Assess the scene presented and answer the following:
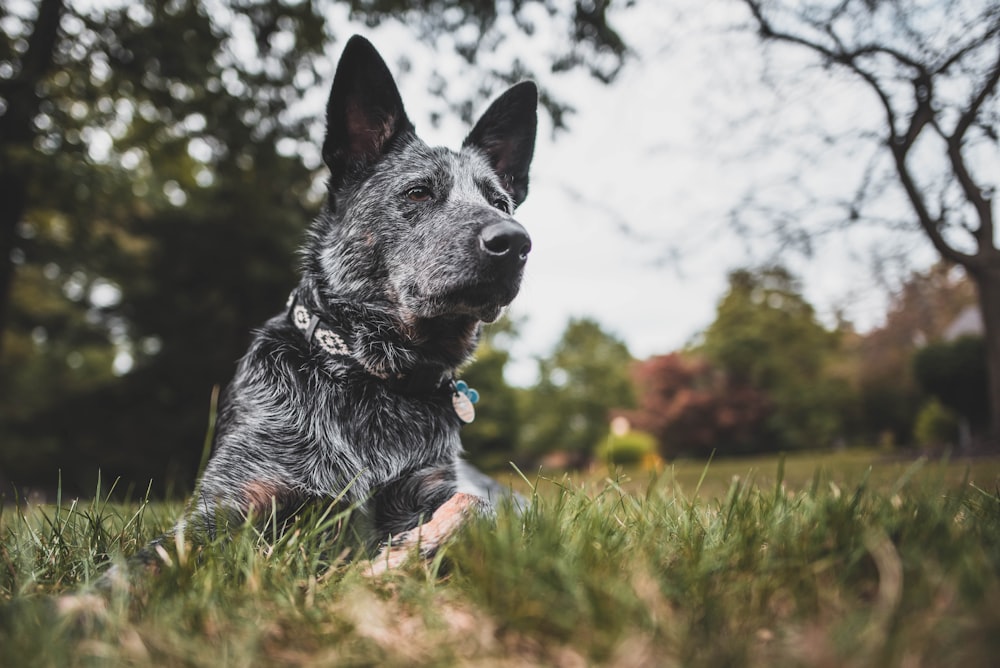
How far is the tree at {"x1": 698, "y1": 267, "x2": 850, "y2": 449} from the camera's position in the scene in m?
30.3

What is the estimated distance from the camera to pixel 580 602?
4.00 ft

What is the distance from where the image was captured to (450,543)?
1.73 metres

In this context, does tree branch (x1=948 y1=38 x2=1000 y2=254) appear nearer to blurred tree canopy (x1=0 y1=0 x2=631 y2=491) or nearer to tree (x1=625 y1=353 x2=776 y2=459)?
blurred tree canopy (x1=0 y1=0 x2=631 y2=491)

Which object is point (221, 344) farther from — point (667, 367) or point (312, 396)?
point (667, 367)

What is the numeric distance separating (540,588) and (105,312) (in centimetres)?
1766

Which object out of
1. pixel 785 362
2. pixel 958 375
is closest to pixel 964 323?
pixel 785 362

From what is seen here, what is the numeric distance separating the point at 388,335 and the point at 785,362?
114ft

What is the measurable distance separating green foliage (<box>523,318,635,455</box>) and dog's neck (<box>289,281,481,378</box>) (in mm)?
34461

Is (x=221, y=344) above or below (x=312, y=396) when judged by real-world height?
below

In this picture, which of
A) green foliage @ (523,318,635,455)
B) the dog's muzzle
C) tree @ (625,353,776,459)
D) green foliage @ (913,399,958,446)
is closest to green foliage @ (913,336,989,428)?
green foliage @ (913,399,958,446)

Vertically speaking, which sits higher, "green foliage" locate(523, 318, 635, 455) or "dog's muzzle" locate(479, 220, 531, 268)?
"dog's muzzle" locate(479, 220, 531, 268)

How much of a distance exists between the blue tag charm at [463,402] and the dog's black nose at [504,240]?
1.94ft

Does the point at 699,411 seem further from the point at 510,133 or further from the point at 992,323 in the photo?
the point at 510,133

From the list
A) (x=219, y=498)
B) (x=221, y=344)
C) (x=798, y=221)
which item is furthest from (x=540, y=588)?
(x=221, y=344)
